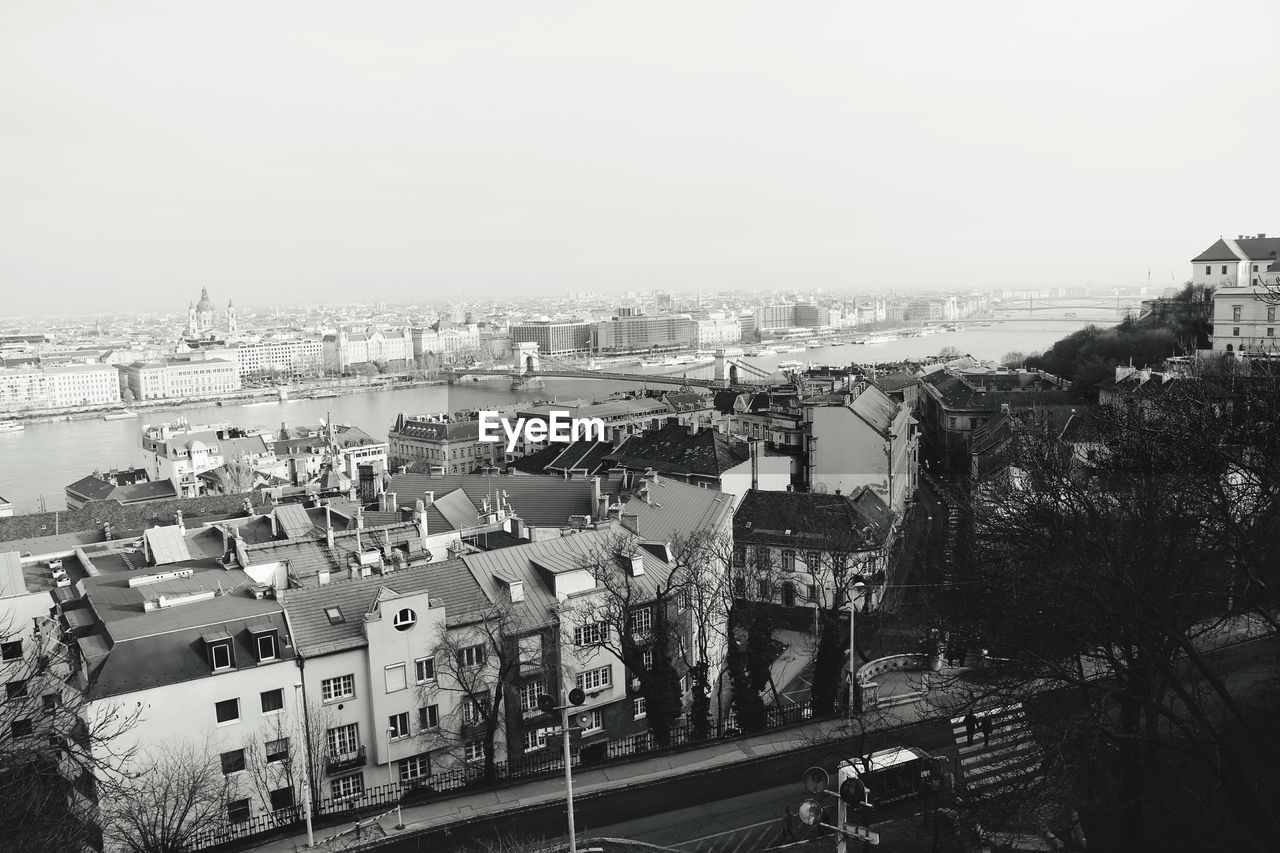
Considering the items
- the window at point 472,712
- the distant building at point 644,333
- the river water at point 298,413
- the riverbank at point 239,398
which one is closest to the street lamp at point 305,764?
the window at point 472,712

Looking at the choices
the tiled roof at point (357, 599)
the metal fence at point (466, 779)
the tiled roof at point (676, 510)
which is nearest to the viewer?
the metal fence at point (466, 779)

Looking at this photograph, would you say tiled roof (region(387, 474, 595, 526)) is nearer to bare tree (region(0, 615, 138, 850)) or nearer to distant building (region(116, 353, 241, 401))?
bare tree (region(0, 615, 138, 850))

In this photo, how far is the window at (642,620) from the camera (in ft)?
24.7

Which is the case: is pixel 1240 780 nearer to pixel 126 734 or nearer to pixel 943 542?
pixel 126 734

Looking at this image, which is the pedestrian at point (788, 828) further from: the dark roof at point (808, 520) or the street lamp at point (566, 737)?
the dark roof at point (808, 520)

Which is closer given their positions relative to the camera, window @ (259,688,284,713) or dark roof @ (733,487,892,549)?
window @ (259,688,284,713)

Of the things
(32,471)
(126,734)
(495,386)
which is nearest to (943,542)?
(126,734)

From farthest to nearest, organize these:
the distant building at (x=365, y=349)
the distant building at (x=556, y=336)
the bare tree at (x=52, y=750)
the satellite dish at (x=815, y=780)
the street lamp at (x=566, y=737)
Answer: the distant building at (x=556, y=336)
the distant building at (x=365, y=349)
the street lamp at (x=566, y=737)
the bare tree at (x=52, y=750)
the satellite dish at (x=815, y=780)

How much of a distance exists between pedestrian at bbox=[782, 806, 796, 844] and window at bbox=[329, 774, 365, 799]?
274cm

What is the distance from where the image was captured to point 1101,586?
14.3 feet

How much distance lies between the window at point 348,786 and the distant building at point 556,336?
271 ft

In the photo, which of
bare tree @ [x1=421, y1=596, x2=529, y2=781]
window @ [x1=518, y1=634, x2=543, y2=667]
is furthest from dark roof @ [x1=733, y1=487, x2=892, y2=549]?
bare tree @ [x1=421, y1=596, x2=529, y2=781]

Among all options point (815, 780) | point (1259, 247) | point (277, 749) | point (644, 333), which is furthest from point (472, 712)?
point (644, 333)

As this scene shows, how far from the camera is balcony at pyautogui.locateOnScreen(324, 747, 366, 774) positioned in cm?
620
